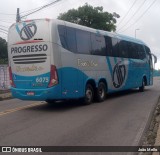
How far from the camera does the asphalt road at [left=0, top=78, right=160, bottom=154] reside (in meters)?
8.22

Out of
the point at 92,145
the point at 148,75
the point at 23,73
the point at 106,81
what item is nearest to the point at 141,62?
the point at 148,75

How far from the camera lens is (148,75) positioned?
81.8 ft

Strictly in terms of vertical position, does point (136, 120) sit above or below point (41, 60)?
below

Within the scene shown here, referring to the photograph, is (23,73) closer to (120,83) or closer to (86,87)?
(86,87)

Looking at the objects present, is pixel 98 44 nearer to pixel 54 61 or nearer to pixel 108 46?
pixel 108 46

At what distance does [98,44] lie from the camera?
16.4 meters

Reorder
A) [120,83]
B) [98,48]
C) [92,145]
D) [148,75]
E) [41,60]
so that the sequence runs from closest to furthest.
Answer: [92,145] → [41,60] → [98,48] → [120,83] → [148,75]

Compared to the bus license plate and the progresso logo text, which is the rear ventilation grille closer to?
the progresso logo text

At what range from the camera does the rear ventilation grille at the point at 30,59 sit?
13008 mm

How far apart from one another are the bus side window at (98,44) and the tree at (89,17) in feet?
85.9

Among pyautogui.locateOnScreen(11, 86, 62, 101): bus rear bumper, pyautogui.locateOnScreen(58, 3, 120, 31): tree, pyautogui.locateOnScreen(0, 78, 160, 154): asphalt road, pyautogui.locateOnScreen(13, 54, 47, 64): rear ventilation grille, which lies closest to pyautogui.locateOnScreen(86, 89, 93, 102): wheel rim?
pyautogui.locateOnScreen(0, 78, 160, 154): asphalt road

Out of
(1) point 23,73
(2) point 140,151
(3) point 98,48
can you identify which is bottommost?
(2) point 140,151

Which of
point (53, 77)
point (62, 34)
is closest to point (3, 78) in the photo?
point (62, 34)

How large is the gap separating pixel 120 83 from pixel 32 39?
7.55m
